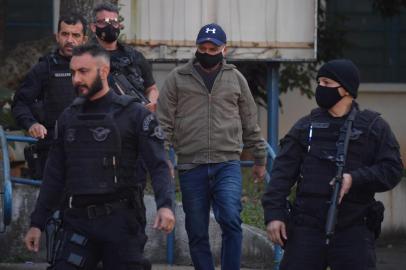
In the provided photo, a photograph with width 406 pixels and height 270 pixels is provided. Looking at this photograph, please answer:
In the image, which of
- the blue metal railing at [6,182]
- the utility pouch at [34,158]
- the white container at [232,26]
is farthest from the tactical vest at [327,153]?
the white container at [232,26]

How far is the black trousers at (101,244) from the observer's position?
18.2ft

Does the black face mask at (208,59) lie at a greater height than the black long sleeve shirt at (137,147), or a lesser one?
greater

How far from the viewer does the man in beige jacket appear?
7.27 meters

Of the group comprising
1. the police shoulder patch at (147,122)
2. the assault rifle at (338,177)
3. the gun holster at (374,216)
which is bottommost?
the gun holster at (374,216)

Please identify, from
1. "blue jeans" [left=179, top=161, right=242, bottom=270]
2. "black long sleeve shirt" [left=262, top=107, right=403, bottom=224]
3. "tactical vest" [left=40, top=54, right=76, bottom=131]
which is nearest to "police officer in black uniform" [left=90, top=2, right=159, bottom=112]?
"tactical vest" [left=40, top=54, right=76, bottom=131]

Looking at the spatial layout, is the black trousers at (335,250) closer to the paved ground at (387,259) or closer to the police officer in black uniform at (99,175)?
the police officer in black uniform at (99,175)

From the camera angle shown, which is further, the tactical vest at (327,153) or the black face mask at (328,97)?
the black face mask at (328,97)

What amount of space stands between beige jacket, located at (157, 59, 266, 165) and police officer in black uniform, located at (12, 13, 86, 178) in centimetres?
65

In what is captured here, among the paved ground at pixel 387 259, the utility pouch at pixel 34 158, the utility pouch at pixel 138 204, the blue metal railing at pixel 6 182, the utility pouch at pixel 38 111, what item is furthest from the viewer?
the paved ground at pixel 387 259

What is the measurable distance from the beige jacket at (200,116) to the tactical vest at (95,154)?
1626 mm

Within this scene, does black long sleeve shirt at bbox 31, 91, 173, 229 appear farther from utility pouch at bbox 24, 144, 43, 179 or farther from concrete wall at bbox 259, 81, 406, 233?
concrete wall at bbox 259, 81, 406, 233

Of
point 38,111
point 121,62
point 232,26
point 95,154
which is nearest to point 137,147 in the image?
point 95,154

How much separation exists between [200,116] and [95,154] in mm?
1797

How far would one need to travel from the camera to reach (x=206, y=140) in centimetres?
728
